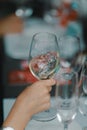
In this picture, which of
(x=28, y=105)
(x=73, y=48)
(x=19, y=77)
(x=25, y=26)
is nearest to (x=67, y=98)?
(x=28, y=105)

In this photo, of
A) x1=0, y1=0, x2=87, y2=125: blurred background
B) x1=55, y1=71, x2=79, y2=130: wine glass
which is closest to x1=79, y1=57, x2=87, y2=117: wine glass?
x1=55, y1=71, x2=79, y2=130: wine glass

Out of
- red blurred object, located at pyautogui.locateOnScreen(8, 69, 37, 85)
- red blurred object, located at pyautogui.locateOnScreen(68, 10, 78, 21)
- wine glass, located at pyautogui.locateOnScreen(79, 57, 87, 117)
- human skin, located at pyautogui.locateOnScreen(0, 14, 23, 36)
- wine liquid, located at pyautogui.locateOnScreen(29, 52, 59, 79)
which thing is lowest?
red blurred object, located at pyautogui.locateOnScreen(8, 69, 37, 85)

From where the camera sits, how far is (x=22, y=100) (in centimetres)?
94

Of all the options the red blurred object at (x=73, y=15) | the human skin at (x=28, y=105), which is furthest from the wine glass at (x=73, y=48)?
the red blurred object at (x=73, y=15)

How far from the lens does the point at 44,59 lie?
1.04 metres

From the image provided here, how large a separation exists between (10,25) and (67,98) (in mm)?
1181

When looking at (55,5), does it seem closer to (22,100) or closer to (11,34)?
(11,34)

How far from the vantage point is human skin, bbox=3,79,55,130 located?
91cm

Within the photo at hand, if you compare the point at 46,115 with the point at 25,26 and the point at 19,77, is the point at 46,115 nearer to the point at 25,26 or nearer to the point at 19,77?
the point at 19,77

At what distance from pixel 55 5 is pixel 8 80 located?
1.04m

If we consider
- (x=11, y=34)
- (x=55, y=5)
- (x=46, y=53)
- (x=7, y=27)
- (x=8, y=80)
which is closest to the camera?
(x=46, y=53)

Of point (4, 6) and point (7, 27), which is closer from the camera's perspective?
point (7, 27)

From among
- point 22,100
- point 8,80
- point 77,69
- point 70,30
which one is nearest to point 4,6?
point 70,30

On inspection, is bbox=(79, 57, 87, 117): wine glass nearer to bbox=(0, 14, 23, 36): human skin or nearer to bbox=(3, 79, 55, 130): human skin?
bbox=(3, 79, 55, 130): human skin
